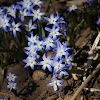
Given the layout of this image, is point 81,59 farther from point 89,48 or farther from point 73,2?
point 73,2

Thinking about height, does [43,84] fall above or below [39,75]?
below

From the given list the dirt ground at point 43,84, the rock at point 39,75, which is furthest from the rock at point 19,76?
the rock at point 39,75

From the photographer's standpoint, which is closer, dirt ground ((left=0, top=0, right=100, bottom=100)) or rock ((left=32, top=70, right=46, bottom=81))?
dirt ground ((left=0, top=0, right=100, bottom=100))

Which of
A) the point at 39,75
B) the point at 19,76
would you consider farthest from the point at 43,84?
the point at 19,76

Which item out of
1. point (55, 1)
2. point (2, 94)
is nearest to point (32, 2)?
point (55, 1)

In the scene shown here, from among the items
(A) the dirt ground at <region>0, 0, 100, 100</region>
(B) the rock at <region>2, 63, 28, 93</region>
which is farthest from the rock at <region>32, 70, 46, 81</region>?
(B) the rock at <region>2, 63, 28, 93</region>

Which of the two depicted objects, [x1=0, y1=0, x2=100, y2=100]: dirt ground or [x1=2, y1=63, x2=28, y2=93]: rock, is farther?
[x1=2, y1=63, x2=28, y2=93]: rock

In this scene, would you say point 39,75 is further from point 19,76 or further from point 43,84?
point 19,76

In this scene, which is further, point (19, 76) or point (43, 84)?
point (19, 76)

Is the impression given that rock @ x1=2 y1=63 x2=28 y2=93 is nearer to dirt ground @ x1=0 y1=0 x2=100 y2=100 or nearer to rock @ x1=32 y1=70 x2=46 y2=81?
dirt ground @ x1=0 y1=0 x2=100 y2=100

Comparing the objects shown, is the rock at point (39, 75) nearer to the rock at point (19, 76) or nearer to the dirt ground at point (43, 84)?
the dirt ground at point (43, 84)

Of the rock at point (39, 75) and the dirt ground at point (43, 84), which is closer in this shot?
the dirt ground at point (43, 84)
